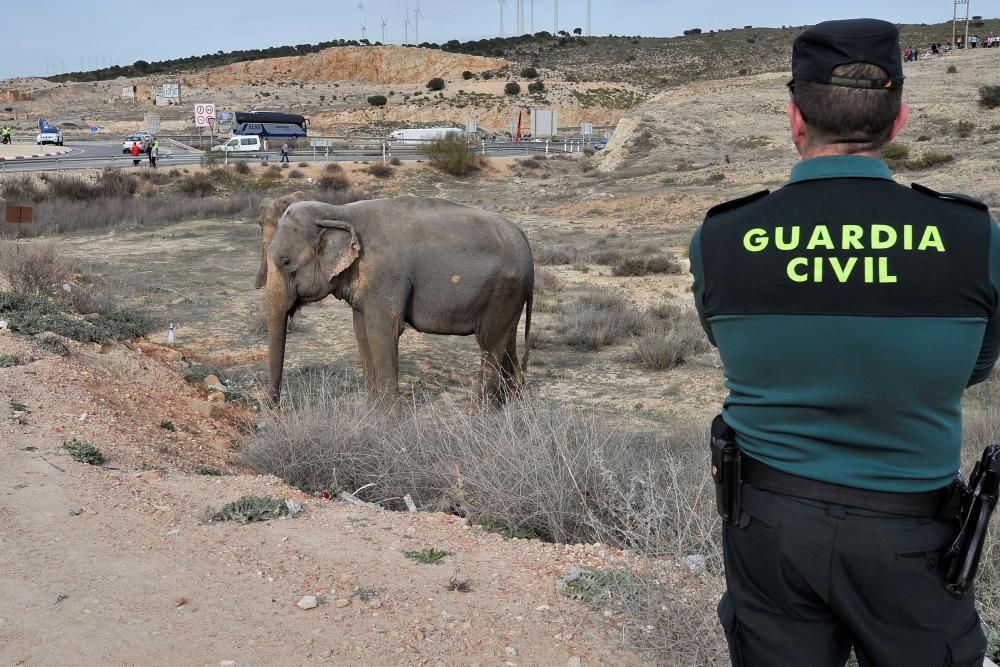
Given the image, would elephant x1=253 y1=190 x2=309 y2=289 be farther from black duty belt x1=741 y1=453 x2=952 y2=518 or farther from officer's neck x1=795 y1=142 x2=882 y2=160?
black duty belt x1=741 y1=453 x2=952 y2=518

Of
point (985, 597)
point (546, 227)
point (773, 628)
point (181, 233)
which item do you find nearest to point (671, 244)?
point (546, 227)

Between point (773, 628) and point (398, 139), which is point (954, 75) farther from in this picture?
point (773, 628)

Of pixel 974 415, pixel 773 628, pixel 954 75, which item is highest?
pixel 954 75

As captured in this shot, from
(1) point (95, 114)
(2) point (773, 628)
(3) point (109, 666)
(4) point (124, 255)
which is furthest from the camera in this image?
(1) point (95, 114)

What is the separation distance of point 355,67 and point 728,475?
120m

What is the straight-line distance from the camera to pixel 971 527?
7.30 feet

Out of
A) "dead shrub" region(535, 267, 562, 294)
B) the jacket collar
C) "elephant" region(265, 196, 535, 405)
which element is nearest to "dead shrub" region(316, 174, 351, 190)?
"dead shrub" region(535, 267, 562, 294)

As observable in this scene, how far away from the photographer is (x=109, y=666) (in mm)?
3900

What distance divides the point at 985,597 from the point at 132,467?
209 inches

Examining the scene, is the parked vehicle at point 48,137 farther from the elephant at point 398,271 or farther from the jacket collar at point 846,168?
the jacket collar at point 846,168

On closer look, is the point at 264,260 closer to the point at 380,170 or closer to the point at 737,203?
the point at 737,203

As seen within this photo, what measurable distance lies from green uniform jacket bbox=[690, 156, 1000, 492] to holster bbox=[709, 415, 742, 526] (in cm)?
11

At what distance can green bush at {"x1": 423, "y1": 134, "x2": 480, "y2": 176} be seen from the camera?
40.7 meters

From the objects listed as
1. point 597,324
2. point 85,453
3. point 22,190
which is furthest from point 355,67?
point 85,453
